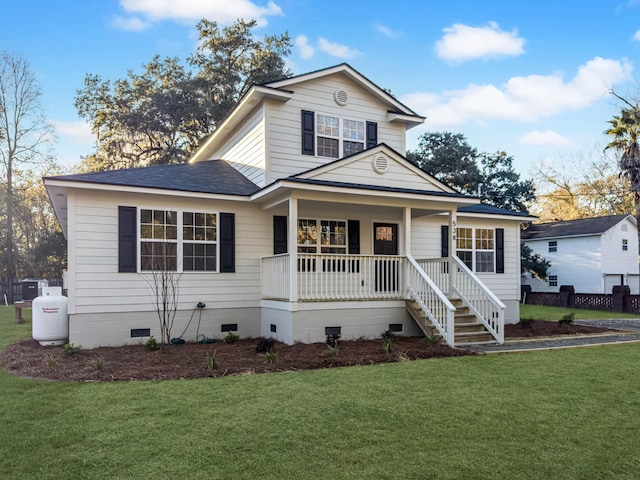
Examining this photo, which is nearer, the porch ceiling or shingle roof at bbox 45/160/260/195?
the porch ceiling

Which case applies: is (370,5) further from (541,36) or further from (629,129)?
(629,129)

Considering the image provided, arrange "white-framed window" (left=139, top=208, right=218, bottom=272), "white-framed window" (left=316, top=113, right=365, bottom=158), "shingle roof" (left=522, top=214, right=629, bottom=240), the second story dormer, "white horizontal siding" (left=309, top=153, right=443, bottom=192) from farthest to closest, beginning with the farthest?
"shingle roof" (left=522, top=214, right=629, bottom=240), "white-framed window" (left=316, top=113, right=365, bottom=158), the second story dormer, "white horizontal siding" (left=309, top=153, right=443, bottom=192), "white-framed window" (left=139, top=208, right=218, bottom=272)

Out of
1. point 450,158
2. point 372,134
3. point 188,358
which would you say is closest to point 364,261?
point 372,134

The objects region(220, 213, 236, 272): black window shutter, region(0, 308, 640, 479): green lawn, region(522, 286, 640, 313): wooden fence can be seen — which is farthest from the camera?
region(522, 286, 640, 313): wooden fence

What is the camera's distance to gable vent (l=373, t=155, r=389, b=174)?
435 inches

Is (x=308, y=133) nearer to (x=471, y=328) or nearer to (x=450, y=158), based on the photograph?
(x=471, y=328)

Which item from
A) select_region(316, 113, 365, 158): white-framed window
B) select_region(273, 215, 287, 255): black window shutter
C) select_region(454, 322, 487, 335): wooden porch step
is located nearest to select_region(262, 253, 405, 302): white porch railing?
select_region(273, 215, 287, 255): black window shutter

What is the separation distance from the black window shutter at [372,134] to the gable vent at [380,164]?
229cm

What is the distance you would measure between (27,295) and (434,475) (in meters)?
23.9

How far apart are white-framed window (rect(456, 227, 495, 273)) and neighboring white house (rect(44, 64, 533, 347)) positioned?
126 centimetres

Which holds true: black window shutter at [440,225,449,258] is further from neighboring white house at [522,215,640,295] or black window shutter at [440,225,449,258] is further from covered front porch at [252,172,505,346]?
neighboring white house at [522,215,640,295]

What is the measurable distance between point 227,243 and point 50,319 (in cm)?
406

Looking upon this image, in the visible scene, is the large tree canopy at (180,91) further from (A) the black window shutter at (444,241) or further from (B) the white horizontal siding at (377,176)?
(B) the white horizontal siding at (377,176)

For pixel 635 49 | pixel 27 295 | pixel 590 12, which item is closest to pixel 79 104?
pixel 27 295
